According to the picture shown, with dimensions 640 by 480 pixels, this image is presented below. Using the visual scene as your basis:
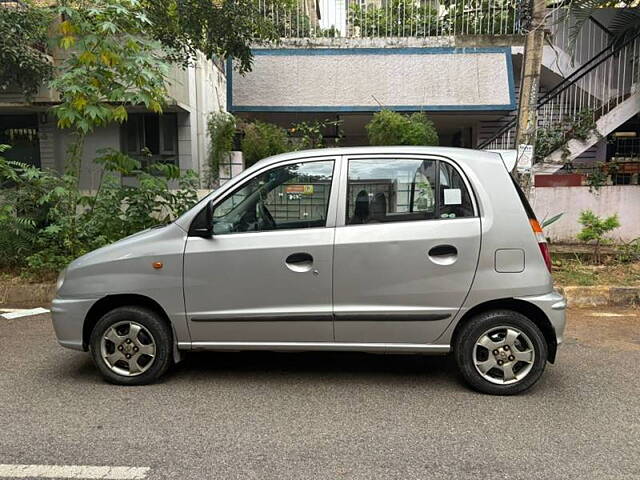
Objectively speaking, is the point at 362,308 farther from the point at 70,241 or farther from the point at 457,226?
the point at 70,241

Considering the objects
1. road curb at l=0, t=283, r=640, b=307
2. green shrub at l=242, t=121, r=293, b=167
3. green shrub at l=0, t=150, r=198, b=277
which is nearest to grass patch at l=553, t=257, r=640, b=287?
road curb at l=0, t=283, r=640, b=307

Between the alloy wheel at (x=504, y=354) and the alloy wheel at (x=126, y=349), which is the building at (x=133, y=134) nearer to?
the alloy wheel at (x=126, y=349)

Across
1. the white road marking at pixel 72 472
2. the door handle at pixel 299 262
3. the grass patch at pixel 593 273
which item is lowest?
the white road marking at pixel 72 472

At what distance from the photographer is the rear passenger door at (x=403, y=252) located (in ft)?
12.5

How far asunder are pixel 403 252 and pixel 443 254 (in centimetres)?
29

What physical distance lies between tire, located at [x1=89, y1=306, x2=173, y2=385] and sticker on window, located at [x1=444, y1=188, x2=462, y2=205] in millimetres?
2358

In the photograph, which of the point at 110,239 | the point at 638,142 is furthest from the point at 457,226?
the point at 638,142

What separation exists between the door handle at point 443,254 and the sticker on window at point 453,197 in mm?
340

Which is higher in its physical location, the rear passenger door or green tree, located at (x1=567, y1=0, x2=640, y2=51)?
green tree, located at (x1=567, y1=0, x2=640, y2=51)

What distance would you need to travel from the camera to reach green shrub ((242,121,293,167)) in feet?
33.1

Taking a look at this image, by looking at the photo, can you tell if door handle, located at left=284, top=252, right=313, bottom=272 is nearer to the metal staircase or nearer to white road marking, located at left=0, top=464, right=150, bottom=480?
white road marking, located at left=0, top=464, right=150, bottom=480

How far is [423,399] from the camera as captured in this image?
3885 millimetres

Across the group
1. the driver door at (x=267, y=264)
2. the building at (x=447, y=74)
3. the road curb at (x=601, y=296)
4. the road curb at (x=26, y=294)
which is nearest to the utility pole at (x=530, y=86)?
the road curb at (x=601, y=296)

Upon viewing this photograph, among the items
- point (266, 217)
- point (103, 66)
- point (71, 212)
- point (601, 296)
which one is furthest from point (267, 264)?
point (601, 296)
